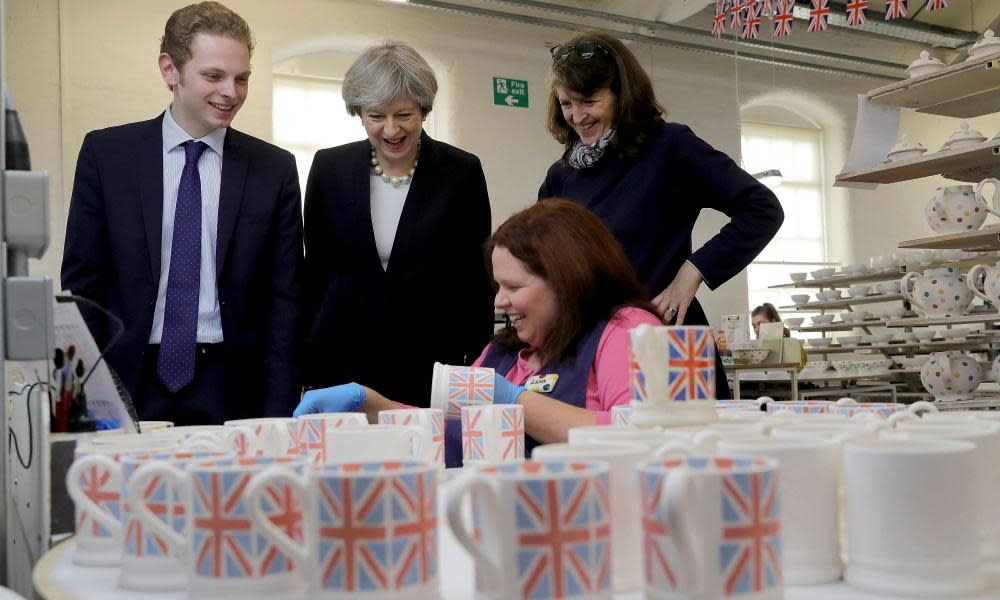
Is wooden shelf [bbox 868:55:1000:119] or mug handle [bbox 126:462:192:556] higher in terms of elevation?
wooden shelf [bbox 868:55:1000:119]

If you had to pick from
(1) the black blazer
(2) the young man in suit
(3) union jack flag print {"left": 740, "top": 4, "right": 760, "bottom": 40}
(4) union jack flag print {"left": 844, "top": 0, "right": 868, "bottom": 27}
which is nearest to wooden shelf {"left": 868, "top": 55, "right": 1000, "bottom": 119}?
(4) union jack flag print {"left": 844, "top": 0, "right": 868, "bottom": 27}

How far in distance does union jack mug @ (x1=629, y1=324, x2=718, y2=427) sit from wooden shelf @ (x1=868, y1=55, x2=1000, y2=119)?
2.54m

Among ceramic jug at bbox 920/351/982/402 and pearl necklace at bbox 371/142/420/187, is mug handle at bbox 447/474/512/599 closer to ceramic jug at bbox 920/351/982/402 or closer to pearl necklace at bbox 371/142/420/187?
pearl necklace at bbox 371/142/420/187

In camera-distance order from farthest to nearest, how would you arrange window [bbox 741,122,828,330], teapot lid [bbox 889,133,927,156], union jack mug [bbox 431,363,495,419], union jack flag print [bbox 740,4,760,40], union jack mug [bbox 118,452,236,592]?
window [bbox 741,122,828,330] → union jack flag print [bbox 740,4,760,40] → teapot lid [bbox 889,133,927,156] → union jack mug [bbox 431,363,495,419] → union jack mug [bbox 118,452,236,592]

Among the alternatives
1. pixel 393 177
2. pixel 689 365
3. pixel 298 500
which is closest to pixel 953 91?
pixel 393 177

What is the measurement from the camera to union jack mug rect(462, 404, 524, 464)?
149 centimetres

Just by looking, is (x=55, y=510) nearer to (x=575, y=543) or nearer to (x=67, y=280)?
(x=575, y=543)

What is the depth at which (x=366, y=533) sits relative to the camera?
2.38ft

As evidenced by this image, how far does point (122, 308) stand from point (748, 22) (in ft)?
14.8

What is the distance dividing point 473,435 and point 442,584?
0.63 meters

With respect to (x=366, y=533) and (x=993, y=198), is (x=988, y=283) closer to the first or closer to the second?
(x=993, y=198)

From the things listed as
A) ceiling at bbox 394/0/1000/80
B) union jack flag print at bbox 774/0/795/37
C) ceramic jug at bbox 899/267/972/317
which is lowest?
ceramic jug at bbox 899/267/972/317

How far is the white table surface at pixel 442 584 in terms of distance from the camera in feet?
2.66

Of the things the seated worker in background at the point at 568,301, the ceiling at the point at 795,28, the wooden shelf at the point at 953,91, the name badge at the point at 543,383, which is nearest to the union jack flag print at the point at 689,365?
the seated worker in background at the point at 568,301
